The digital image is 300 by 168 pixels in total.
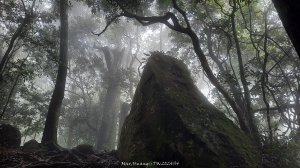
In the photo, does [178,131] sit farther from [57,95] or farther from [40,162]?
[57,95]

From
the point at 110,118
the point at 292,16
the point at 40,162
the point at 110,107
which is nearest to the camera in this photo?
the point at 292,16

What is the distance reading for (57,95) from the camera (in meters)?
13.3

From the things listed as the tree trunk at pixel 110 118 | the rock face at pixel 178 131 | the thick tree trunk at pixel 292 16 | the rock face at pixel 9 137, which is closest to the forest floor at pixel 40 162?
the rock face at pixel 178 131

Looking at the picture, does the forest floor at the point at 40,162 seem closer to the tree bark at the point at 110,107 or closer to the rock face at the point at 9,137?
the rock face at the point at 9,137

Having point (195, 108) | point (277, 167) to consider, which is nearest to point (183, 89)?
point (195, 108)

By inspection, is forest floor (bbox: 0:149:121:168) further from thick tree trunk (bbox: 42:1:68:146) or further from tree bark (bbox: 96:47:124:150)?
tree bark (bbox: 96:47:124:150)

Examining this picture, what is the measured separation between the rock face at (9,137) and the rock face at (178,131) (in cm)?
516

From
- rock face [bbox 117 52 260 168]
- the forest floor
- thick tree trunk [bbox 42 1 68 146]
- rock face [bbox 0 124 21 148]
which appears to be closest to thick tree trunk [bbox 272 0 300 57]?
rock face [bbox 117 52 260 168]

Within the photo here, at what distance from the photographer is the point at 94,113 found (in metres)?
25.3

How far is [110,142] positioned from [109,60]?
684 centimetres

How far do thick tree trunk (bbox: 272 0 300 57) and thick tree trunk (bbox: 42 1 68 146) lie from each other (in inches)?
440

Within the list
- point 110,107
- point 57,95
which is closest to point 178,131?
point 57,95

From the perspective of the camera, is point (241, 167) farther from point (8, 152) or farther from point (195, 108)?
point (8, 152)

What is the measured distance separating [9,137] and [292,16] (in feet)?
35.7
